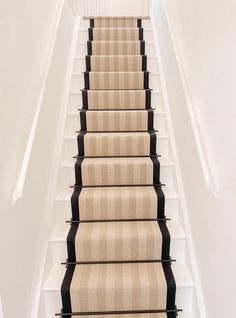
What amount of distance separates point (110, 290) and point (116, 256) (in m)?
0.27

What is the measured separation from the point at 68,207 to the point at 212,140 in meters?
1.22

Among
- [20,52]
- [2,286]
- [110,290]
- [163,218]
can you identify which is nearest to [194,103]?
[163,218]

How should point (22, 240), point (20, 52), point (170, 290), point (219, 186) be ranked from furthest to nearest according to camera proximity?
point (170, 290), point (20, 52), point (22, 240), point (219, 186)

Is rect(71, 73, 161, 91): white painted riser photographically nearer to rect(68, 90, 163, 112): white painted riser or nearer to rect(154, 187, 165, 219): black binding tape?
rect(68, 90, 163, 112): white painted riser

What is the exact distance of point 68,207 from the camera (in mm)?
2221

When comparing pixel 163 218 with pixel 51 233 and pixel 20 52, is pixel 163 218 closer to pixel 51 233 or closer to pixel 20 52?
pixel 51 233

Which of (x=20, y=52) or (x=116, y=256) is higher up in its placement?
(x=20, y=52)

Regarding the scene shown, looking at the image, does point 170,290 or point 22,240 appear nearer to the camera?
point 22,240

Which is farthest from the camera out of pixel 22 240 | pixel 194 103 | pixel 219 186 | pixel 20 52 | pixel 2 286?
pixel 194 103

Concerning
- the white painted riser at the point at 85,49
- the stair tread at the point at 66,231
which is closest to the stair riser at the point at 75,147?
the stair tread at the point at 66,231

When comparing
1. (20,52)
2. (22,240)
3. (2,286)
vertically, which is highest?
(20,52)

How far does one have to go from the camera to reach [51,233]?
6.61 ft

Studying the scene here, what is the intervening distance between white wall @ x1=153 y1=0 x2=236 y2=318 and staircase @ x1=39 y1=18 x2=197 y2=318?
0.84 ft

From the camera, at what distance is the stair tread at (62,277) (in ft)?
5.78
